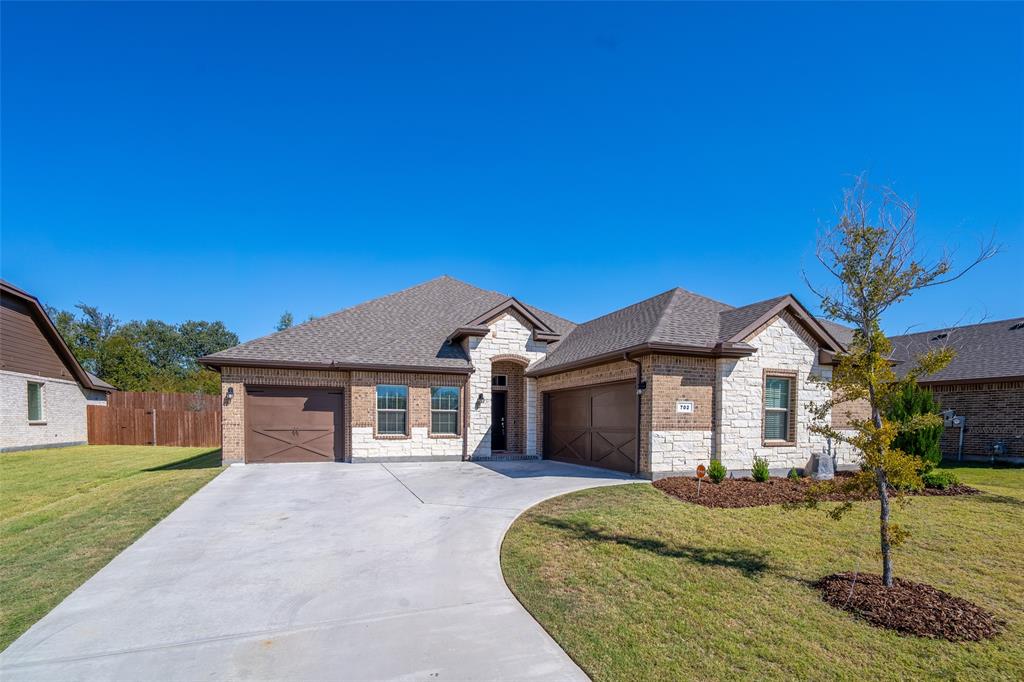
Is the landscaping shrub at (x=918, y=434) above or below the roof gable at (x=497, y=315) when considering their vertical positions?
below

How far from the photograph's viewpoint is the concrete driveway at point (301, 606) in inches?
145

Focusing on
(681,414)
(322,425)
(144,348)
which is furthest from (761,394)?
(144,348)

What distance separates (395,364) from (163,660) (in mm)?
11260

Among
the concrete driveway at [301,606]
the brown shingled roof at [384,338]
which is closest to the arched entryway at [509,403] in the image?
the brown shingled roof at [384,338]

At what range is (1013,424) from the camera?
52.7ft

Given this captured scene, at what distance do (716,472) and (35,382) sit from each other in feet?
81.4

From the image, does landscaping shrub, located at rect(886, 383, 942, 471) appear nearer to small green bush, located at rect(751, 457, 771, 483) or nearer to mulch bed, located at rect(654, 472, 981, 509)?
mulch bed, located at rect(654, 472, 981, 509)

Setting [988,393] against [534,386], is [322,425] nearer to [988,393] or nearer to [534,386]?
[534,386]

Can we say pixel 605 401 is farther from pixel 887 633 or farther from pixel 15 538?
pixel 15 538

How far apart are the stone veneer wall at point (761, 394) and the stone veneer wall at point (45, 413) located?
2376 cm

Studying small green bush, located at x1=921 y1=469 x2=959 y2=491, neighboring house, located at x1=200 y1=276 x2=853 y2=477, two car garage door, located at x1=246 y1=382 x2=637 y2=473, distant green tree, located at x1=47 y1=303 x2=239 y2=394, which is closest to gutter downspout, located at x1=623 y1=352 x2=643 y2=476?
neighboring house, located at x1=200 y1=276 x2=853 y2=477

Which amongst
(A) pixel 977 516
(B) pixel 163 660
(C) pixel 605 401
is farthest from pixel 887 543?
(C) pixel 605 401

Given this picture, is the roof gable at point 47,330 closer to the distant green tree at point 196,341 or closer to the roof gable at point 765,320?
the roof gable at point 765,320

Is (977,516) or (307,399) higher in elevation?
(307,399)
